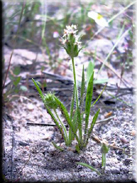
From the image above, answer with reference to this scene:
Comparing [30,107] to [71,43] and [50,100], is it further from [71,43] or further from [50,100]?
[71,43]

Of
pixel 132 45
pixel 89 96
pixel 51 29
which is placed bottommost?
pixel 89 96

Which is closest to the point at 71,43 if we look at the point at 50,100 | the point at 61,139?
the point at 50,100

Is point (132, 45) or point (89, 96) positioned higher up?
point (132, 45)

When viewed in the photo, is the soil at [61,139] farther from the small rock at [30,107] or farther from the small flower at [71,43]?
the small flower at [71,43]

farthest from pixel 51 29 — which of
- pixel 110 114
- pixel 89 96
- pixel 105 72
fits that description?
pixel 89 96

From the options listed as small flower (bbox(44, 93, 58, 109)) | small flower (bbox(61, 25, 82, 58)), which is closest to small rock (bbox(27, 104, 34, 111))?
small flower (bbox(44, 93, 58, 109))

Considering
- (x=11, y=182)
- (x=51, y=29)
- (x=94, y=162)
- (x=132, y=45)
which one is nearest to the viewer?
(x=11, y=182)

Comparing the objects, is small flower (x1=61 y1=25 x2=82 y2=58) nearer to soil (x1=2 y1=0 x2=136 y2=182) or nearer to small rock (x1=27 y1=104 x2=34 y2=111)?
soil (x1=2 y1=0 x2=136 y2=182)

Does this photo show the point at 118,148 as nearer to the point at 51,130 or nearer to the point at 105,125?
the point at 105,125

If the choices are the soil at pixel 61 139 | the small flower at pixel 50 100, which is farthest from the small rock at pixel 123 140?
the small flower at pixel 50 100
